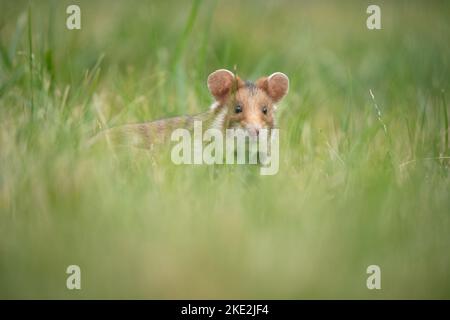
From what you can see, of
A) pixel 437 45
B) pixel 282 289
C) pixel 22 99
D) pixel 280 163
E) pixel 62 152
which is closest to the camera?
pixel 282 289

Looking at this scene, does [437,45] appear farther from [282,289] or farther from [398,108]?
[282,289]

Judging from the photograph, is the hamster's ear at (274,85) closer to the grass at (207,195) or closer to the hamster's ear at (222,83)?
the hamster's ear at (222,83)

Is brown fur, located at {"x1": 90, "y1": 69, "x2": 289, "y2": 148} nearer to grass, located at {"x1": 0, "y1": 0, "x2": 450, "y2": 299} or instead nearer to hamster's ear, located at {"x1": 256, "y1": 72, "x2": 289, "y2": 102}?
hamster's ear, located at {"x1": 256, "y1": 72, "x2": 289, "y2": 102}

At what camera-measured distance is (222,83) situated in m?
6.04

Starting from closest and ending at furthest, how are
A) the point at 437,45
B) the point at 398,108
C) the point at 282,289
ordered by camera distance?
the point at 282,289 < the point at 398,108 < the point at 437,45

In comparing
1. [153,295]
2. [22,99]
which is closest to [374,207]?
[153,295]

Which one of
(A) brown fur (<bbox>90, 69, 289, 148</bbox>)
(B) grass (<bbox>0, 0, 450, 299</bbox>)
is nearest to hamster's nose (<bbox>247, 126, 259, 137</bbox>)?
(A) brown fur (<bbox>90, 69, 289, 148</bbox>)

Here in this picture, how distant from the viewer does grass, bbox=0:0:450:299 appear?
3.86 meters

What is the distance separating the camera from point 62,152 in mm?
4762

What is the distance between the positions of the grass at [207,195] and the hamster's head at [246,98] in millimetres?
312

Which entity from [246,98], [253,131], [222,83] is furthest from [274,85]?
[253,131]
